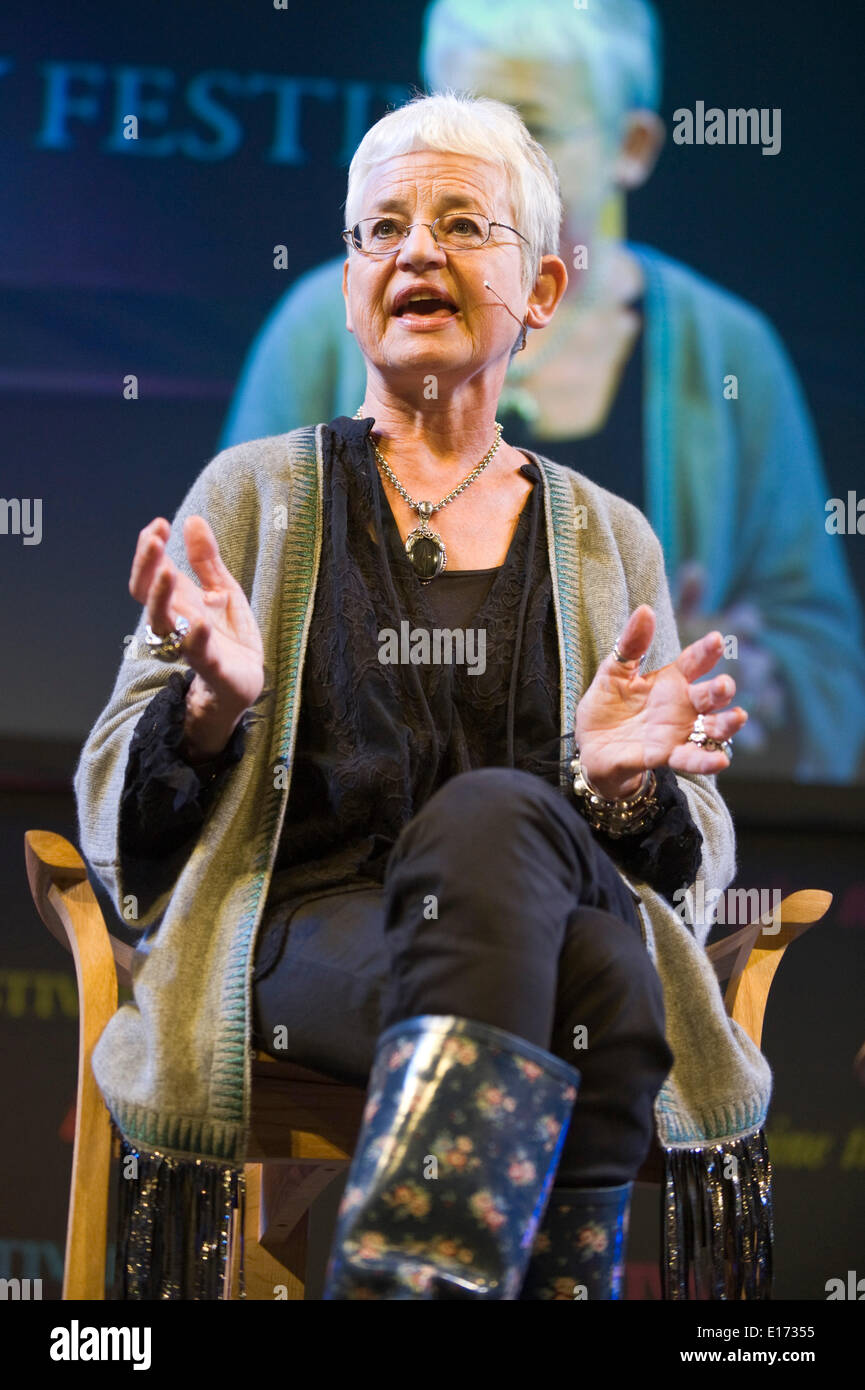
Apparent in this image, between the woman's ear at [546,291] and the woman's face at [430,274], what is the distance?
0.10 meters

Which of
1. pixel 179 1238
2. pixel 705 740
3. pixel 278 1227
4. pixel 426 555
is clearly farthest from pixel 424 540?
pixel 278 1227

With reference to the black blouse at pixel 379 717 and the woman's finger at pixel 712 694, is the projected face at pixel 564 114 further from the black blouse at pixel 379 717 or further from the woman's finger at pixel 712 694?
the woman's finger at pixel 712 694

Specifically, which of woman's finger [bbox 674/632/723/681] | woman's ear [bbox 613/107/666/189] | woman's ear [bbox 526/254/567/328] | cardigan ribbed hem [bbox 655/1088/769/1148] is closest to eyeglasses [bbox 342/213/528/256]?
woman's ear [bbox 526/254/567/328]

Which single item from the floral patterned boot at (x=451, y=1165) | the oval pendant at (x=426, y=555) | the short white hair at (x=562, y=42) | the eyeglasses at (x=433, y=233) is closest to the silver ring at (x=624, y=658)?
the oval pendant at (x=426, y=555)

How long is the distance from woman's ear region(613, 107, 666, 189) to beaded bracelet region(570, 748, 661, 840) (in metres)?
1.63

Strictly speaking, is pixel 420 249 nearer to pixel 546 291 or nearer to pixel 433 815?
pixel 546 291

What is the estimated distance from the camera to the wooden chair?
125 cm

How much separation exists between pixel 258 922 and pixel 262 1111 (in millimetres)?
173

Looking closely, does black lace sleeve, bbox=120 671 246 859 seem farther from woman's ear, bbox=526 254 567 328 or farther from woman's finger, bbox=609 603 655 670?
woman's ear, bbox=526 254 567 328

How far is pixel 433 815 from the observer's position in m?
1.01

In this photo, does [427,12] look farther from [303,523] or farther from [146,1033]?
[146,1033]

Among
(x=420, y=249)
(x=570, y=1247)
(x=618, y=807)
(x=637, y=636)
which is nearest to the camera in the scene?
(x=570, y=1247)
